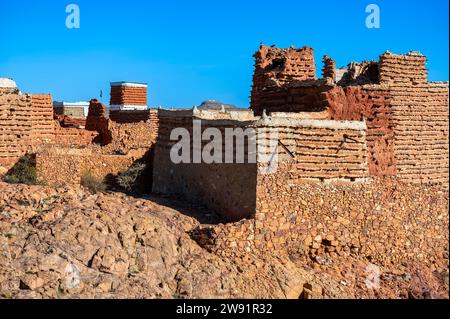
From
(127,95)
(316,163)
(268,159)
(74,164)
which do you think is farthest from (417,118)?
(127,95)

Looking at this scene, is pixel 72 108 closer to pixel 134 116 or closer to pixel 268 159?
pixel 134 116

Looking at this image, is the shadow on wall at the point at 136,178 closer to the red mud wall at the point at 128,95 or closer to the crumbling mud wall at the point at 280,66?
the crumbling mud wall at the point at 280,66

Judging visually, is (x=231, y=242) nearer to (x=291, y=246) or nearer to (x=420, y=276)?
(x=291, y=246)

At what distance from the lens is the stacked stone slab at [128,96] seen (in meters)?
36.5

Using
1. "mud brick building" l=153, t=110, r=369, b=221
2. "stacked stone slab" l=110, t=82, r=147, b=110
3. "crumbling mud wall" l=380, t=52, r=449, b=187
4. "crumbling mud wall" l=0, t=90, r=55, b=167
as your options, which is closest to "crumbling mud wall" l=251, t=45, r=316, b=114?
"crumbling mud wall" l=380, t=52, r=449, b=187

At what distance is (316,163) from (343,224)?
1.52 m

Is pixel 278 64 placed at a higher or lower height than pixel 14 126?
higher

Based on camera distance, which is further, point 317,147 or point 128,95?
point 128,95

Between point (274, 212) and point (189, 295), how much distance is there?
3277 mm

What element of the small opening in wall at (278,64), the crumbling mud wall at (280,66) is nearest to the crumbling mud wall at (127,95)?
the crumbling mud wall at (280,66)

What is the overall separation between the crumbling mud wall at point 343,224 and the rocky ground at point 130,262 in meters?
0.30

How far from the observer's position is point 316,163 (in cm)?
1711

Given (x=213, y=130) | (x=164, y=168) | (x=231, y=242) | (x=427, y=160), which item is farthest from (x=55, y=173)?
(x=427, y=160)

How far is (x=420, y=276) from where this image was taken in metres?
18.0
